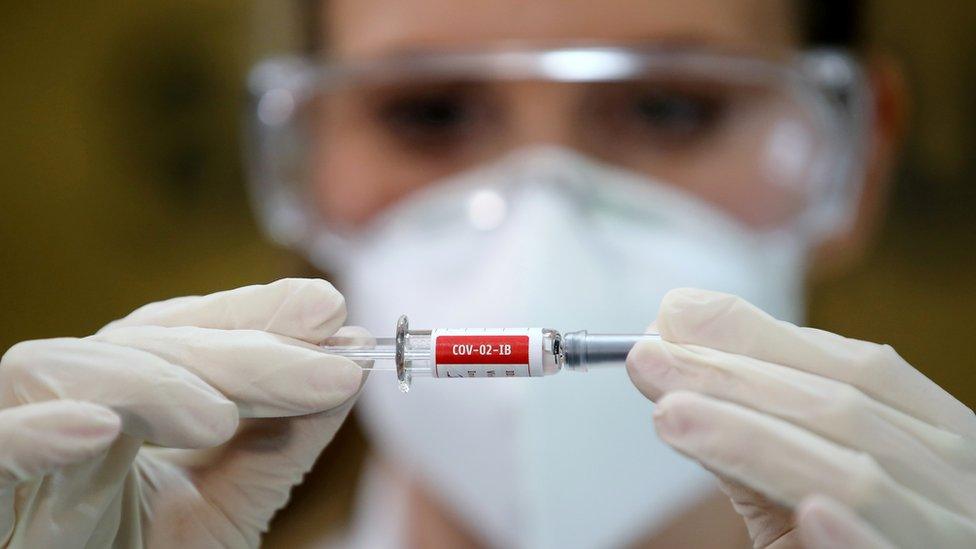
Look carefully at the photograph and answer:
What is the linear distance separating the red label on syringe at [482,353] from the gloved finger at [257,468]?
10 centimetres

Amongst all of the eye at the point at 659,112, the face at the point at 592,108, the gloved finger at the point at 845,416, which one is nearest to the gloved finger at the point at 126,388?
the gloved finger at the point at 845,416

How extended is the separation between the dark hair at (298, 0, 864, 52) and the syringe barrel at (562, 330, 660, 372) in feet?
3.60

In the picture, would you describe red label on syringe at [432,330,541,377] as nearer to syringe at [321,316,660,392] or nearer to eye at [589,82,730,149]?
A: syringe at [321,316,660,392]

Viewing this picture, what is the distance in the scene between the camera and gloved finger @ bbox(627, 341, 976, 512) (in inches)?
31.9

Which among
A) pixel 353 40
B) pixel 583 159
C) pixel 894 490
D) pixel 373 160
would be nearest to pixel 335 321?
pixel 894 490

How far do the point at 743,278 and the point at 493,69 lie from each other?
0.56m

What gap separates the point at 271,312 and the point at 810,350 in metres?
0.54

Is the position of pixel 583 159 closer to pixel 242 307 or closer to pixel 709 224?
pixel 709 224

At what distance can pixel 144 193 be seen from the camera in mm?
2408

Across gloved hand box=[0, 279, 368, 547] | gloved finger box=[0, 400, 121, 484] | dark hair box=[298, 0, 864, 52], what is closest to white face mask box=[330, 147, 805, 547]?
gloved hand box=[0, 279, 368, 547]

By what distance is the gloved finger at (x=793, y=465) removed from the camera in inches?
30.4

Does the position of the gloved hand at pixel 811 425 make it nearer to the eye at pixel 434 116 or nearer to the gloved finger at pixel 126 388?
the gloved finger at pixel 126 388

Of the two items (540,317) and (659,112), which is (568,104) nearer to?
(659,112)

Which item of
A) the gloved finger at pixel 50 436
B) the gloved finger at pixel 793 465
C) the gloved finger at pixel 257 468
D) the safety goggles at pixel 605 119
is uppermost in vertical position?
the safety goggles at pixel 605 119
